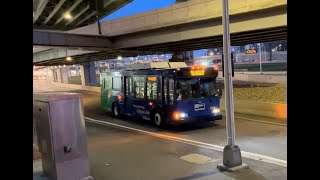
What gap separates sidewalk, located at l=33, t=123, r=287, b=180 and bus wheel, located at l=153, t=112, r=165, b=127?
2266 mm

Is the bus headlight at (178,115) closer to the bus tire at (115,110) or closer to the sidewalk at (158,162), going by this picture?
the sidewalk at (158,162)

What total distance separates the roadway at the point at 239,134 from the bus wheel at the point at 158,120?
0.27 m

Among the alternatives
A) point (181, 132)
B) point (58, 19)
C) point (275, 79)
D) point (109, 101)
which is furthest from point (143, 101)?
point (58, 19)

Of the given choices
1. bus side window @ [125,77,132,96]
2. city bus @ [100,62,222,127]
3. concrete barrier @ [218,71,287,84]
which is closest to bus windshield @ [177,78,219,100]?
city bus @ [100,62,222,127]

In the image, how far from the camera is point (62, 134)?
729 cm

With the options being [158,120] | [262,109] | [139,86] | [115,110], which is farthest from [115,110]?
[262,109]

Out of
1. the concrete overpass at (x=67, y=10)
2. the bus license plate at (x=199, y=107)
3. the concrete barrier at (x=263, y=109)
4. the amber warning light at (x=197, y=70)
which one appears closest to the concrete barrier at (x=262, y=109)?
the concrete barrier at (x=263, y=109)

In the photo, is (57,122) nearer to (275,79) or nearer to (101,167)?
(101,167)

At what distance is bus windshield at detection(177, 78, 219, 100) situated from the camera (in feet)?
52.4

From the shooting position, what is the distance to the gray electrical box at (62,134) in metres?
7.16

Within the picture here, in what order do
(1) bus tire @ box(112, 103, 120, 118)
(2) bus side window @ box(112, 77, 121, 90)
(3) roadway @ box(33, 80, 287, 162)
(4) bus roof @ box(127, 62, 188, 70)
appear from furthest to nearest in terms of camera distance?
(1) bus tire @ box(112, 103, 120, 118), (2) bus side window @ box(112, 77, 121, 90), (4) bus roof @ box(127, 62, 188, 70), (3) roadway @ box(33, 80, 287, 162)

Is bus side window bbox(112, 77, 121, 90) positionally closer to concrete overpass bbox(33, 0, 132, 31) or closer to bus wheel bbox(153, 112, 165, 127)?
bus wheel bbox(153, 112, 165, 127)
